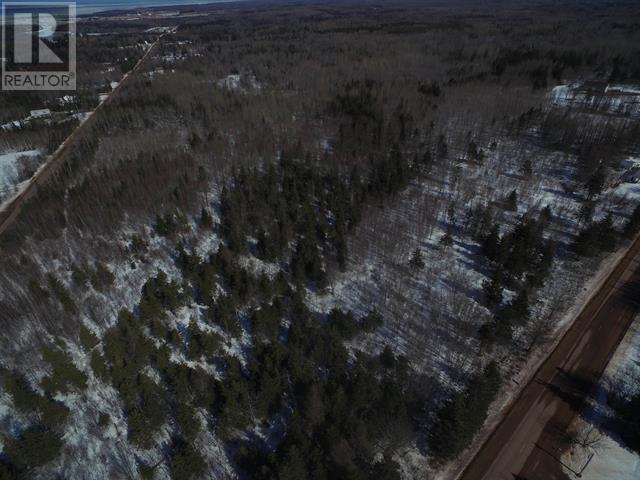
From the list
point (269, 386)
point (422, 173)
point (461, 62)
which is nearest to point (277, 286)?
point (269, 386)

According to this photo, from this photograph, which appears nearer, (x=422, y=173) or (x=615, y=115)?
(x=422, y=173)

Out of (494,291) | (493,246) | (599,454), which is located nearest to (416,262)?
(494,291)

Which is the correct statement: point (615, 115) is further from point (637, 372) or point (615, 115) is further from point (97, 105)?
point (97, 105)

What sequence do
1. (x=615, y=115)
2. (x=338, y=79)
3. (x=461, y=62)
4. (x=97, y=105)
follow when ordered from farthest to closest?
(x=461, y=62), (x=338, y=79), (x=97, y=105), (x=615, y=115)

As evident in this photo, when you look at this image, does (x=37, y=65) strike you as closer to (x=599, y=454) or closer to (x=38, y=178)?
(x=38, y=178)

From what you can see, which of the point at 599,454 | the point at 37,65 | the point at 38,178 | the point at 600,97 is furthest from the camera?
the point at 37,65

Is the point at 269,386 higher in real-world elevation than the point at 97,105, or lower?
lower

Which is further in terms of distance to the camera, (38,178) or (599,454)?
(38,178)

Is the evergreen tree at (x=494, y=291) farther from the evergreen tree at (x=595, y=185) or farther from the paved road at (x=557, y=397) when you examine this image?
the evergreen tree at (x=595, y=185)

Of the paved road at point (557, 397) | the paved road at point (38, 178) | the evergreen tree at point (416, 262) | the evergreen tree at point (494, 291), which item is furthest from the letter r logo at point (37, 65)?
the paved road at point (557, 397)

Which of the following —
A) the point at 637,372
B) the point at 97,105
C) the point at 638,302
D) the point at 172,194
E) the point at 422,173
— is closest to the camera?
the point at 637,372
